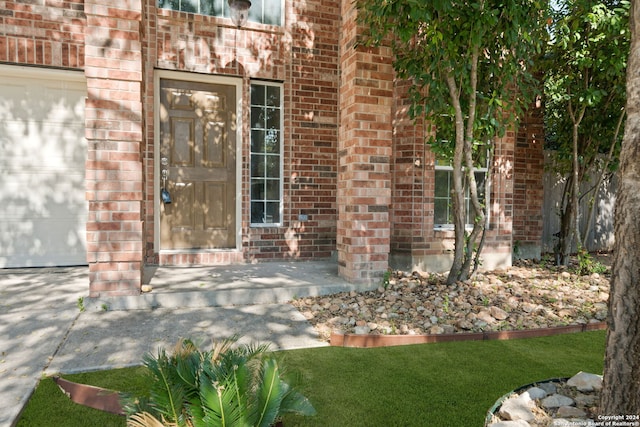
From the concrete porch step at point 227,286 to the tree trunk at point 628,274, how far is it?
2.92m

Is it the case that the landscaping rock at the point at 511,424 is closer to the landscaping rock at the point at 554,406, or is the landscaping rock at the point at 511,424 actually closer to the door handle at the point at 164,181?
the landscaping rock at the point at 554,406

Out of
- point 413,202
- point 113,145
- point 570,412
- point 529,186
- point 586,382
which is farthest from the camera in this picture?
point 529,186

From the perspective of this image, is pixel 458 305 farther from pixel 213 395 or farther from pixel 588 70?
pixel 588 70

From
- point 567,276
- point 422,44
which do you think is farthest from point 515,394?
point 567,276

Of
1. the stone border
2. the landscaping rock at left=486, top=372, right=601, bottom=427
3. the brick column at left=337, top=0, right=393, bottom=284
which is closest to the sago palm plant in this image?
the landscaping rock at left=486, top=372, right=601, bottom=427

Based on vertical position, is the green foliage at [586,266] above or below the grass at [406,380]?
above

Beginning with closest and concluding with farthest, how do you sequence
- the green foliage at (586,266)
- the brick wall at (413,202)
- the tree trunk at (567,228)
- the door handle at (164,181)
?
the door handle at (164,181)
the green foliage at (586,266)
the brick wall at (413,202)
the tree trunk at (567,228)

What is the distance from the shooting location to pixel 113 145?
3.63m

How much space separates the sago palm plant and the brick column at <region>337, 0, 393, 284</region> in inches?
106

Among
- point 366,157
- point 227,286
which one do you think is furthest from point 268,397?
point 366,157

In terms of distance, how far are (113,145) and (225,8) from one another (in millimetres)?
2871

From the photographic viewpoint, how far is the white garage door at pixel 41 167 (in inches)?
198

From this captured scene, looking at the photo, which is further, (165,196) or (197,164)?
(197,164)

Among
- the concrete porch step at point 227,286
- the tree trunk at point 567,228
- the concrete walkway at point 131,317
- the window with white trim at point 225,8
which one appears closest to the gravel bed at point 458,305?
the concrete porch step at point 227,286
